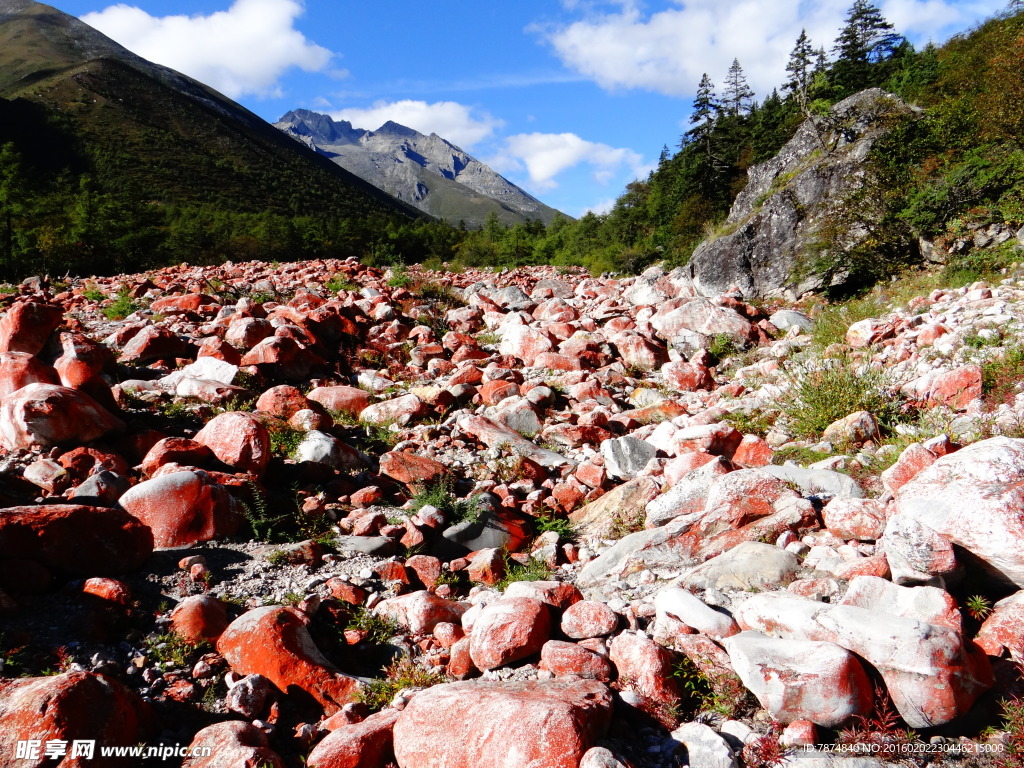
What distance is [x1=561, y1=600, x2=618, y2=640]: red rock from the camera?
2879 mm

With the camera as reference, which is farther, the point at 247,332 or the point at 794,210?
the point at 794,210

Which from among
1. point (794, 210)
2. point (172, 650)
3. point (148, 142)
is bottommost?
point (172, 650)

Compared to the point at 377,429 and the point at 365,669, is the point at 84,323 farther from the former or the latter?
the point at 365,669

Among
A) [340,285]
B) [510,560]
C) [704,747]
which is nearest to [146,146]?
[340,285]

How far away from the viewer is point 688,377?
770 centimetres

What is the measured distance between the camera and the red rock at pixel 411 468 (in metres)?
5.11

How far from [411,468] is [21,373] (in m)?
3.67

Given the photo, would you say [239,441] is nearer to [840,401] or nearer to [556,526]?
[556,526]

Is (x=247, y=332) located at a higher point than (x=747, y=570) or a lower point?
higher

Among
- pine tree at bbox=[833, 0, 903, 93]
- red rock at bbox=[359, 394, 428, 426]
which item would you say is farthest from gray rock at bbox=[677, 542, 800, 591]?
pine tree at bbox=[833, 0, 903, 93]

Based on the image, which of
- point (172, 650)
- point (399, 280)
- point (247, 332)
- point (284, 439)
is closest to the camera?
point (172, 650)

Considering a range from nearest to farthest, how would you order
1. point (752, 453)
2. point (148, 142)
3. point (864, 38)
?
point (752, 453) < point (864, 38) < point (148, 142)

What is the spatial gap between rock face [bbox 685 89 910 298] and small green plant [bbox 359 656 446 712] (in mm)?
11501

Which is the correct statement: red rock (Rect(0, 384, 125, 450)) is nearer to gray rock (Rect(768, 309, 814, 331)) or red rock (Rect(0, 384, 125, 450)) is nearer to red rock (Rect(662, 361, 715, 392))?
red rock (Rect(662, 361, 715, 392))
